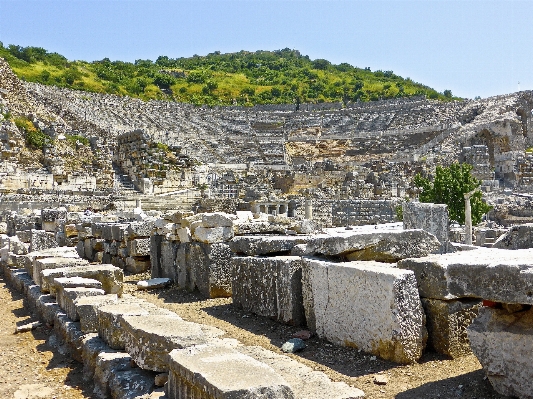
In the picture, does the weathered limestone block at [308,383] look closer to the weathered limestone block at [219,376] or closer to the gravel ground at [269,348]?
the weathered limestone block at [219,376]

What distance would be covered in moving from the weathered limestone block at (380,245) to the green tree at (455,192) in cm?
1922

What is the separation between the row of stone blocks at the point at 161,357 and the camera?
9.39 feet

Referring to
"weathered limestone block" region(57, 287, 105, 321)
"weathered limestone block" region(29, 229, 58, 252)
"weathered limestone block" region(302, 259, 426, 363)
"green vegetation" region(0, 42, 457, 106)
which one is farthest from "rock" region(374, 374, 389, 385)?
"green vegetation" region(0, 42, 457, 106)

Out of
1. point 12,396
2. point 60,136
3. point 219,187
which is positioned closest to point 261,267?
point 12,396

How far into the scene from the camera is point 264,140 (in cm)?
4838

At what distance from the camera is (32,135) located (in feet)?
99.8

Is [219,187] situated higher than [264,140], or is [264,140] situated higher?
[264,140]

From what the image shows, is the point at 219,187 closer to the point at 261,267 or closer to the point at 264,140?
the point at 264,140

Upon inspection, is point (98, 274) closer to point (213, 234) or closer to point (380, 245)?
point (213, 234)

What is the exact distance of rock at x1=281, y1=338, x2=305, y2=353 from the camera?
4.69 m

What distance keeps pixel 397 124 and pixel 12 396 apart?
46.5 metres

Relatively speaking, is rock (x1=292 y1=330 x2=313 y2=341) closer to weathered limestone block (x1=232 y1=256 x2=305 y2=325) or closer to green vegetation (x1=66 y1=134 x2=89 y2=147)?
weathered limestone block (x1=232 y1=256 x2=305 y2=325)

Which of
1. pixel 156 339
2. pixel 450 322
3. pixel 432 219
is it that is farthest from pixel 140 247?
pixel 450 322

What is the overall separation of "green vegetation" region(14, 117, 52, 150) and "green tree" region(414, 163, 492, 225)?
21.3 m
